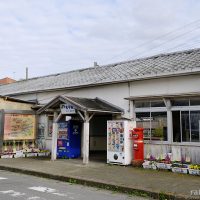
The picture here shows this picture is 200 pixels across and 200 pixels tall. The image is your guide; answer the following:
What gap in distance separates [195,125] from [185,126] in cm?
41

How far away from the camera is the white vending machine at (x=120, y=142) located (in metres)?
12.3

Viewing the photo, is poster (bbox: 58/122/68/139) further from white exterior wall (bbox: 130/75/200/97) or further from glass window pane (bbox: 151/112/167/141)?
glass window pane (bbox: 151/112/167/141)

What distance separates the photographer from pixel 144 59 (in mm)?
16047

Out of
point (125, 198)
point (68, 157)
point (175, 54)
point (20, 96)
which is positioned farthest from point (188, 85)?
point (20, 96)

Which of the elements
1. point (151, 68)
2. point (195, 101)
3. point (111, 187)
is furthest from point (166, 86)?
point (111, 187)

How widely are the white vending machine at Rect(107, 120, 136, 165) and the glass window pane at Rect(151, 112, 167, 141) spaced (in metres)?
0.89

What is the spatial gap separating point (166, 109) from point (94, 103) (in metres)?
3.63

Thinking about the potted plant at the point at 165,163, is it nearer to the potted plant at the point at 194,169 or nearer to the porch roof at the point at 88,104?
the potted plant at the point at 194,169

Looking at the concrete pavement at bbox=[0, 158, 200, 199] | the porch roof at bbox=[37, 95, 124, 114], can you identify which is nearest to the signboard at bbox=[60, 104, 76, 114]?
the porch roof at bbox=[37, 95, 124, 114]

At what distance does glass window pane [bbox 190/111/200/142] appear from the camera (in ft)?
37.2

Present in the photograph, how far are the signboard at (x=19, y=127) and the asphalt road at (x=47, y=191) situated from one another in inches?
257

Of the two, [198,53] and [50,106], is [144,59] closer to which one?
[198,53]

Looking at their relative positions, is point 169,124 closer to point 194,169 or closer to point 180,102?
point 180,102

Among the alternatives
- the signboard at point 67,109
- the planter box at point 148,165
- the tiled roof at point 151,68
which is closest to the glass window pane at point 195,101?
the tiled roof at point 151,68
